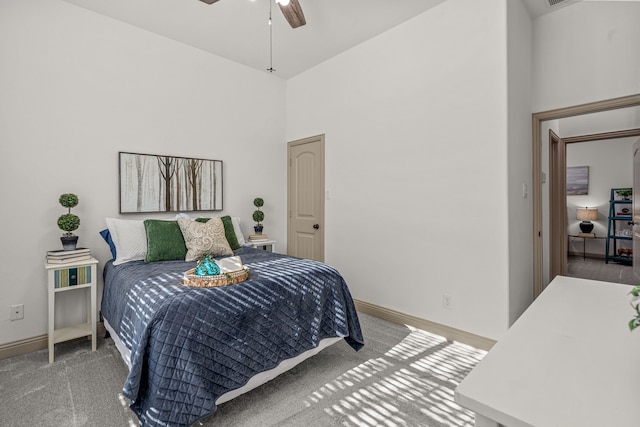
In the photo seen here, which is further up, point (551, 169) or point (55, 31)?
point (55, 31)

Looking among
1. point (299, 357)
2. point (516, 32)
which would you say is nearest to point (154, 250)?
point (299, 357)

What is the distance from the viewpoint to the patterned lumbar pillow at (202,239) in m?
2.78

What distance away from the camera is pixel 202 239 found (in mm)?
2816

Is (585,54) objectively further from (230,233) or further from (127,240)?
(127,240)

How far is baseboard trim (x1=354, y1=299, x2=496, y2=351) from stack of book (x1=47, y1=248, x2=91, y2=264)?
262 cm

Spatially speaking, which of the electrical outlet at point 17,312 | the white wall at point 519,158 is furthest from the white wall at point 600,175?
the electrical outlet at point 17,312

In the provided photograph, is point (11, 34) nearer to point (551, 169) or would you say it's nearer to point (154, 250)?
point (154, 250)

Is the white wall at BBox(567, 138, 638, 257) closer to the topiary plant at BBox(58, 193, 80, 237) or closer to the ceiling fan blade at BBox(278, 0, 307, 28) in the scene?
the ceiling fan blade at BBox(278, 0, 307, 28)

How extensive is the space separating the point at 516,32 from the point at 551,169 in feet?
6.20

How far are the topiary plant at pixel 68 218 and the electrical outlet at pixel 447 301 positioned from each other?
3178mm

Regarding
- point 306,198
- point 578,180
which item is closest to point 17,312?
point 306,198

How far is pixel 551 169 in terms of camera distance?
12.3 feet

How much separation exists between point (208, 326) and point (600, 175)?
817 centimetres

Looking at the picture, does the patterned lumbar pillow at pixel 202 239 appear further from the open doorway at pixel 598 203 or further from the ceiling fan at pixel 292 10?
the open doorway at pixel 598 203
